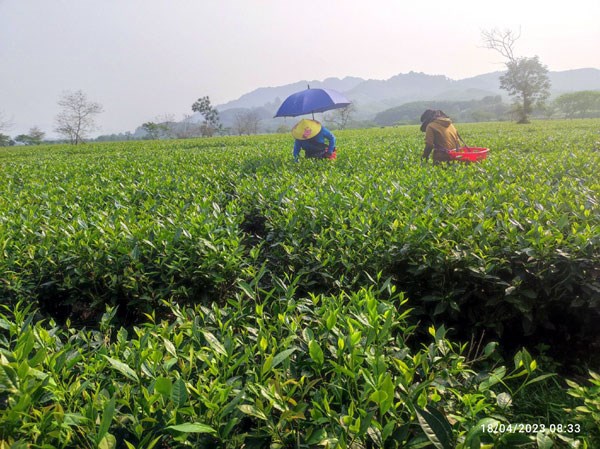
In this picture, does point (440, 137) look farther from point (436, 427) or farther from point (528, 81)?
point (528, 81)

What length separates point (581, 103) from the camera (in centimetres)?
7388

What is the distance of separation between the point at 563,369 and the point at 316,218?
7.45ft

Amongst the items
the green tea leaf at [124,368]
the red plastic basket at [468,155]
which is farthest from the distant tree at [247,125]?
the green tea leaf at [124,368]

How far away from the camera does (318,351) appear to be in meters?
1.41

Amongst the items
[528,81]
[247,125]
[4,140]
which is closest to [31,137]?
[4,140]

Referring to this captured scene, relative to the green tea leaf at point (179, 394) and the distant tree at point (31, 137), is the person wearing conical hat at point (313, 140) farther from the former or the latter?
the distant tree at point (31, 137)

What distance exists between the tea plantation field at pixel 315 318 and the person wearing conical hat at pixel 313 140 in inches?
114

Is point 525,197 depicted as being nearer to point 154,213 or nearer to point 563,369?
point 563,369

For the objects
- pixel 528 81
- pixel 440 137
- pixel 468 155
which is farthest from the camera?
pixel 528 81

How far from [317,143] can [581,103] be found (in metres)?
89.4

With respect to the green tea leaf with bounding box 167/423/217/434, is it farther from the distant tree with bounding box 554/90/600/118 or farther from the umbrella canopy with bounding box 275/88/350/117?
the distant tree with bounding box 554/90/600/118

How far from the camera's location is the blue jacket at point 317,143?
799cm

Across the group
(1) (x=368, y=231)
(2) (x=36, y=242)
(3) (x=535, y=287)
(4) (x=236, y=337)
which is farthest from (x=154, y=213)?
(3) (x=535, y=287)

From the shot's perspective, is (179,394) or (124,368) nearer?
(179,394)
